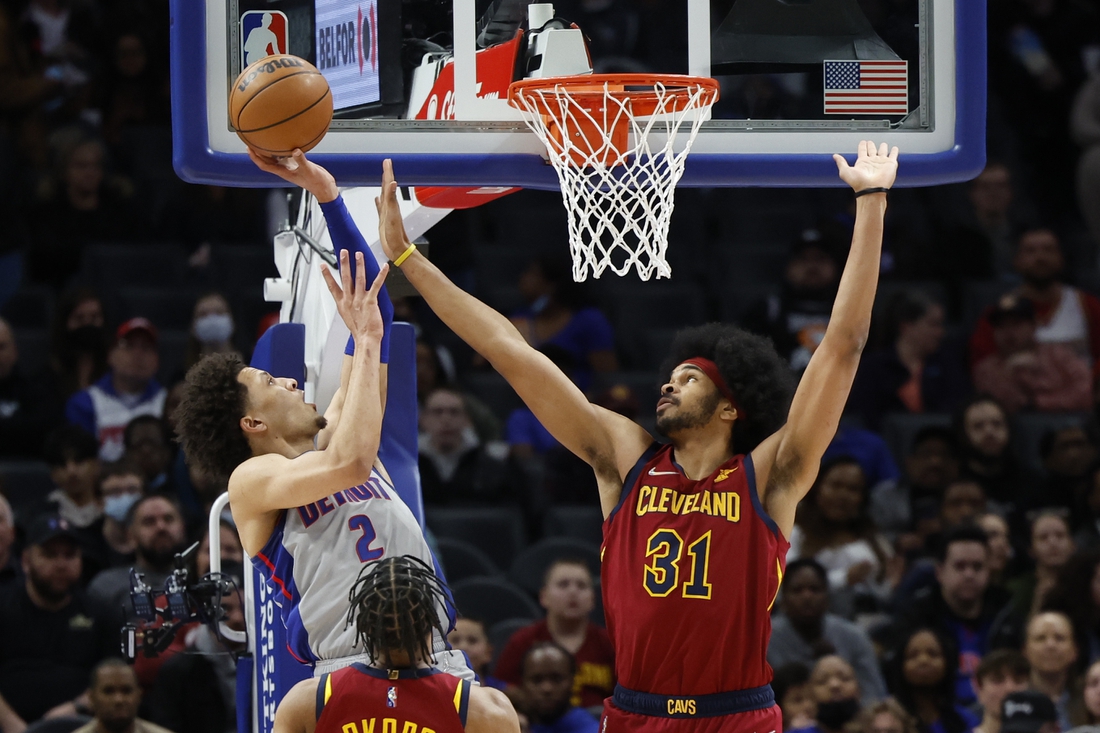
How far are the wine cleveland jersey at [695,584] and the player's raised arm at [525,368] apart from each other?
0.57 ft

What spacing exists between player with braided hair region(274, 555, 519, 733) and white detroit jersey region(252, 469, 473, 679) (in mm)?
496

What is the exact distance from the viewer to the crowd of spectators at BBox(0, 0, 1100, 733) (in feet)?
23.7

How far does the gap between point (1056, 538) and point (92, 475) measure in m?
4.76

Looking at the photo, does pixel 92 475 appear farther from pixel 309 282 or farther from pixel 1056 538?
pixel 1056 538

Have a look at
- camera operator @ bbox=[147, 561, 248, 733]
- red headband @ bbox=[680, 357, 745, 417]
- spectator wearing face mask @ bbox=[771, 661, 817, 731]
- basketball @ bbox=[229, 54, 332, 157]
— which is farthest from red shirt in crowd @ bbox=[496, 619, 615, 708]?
basketball @ bbox=[229, 54, 332, 157]

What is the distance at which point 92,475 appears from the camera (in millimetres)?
8188

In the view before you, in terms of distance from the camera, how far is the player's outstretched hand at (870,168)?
449 cm

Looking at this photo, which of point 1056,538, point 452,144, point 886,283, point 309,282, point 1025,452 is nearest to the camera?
point 452,144

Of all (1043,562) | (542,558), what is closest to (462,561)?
(542,558)

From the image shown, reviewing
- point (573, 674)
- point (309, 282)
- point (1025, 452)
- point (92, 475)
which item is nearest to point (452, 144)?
point (309, 282)

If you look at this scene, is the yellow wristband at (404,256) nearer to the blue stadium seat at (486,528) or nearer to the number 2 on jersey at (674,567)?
the number 2 on jersey at (674,567)

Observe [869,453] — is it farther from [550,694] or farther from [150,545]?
[150,545]

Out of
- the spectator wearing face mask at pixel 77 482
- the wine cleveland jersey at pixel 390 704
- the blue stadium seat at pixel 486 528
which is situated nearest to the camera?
the wine cleveland jersey at pixel 390 704

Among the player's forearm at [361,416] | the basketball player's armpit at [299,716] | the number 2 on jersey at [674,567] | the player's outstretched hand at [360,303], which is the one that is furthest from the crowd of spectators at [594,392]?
the basketball player's armpit at [299,716]
